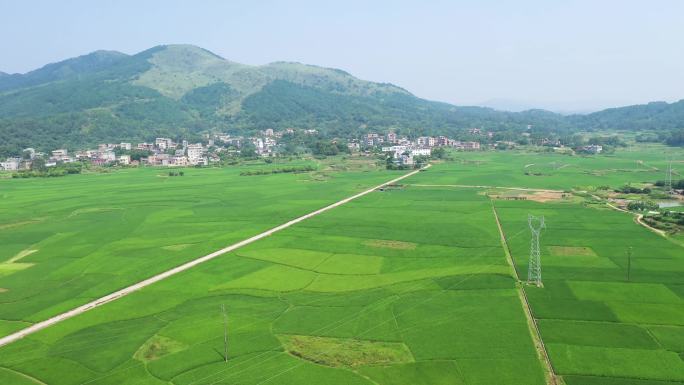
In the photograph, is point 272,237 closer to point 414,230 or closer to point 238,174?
point 414,230

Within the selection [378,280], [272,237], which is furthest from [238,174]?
[378,280]

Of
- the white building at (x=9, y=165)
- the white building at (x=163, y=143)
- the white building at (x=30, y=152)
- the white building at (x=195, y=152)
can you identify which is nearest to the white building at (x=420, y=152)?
the white building at (x=195, y=152)

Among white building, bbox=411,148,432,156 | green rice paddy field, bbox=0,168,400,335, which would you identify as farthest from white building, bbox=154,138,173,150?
white building, bbox=411,148,432,156

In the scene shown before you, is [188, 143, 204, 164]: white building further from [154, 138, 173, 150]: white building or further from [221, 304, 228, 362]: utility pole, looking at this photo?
[221, 304, 228, 362]: utility pole

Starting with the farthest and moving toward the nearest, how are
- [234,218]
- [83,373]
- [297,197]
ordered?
[297,197] → [234,218] → [83,373]

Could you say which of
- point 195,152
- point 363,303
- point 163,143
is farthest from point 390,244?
point 163,143
